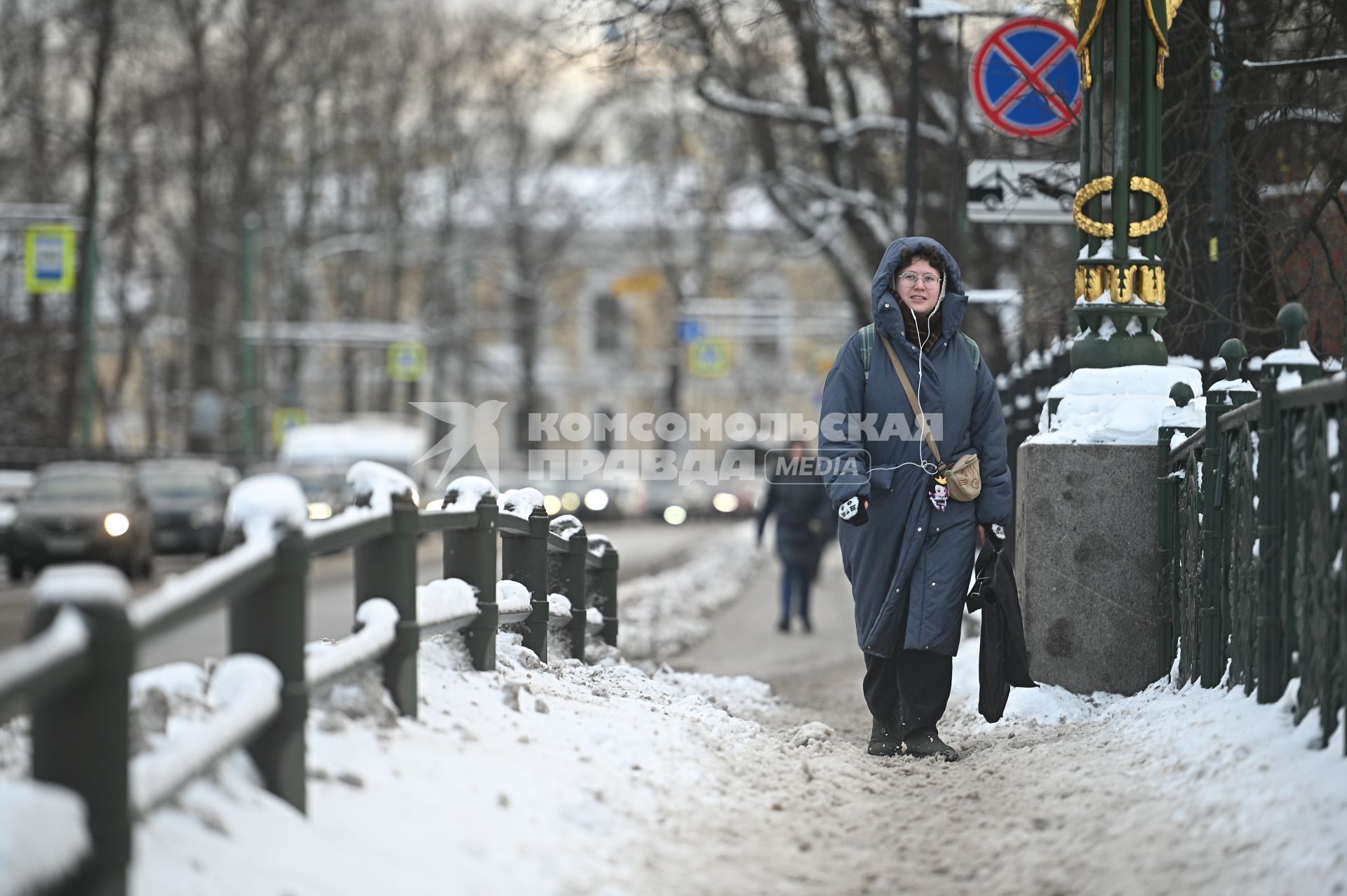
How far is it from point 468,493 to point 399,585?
1598 mm

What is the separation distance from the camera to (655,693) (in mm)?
8203

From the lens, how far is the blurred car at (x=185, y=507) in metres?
29.3

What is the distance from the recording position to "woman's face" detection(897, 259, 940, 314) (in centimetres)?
714

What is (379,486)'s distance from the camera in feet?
18.4

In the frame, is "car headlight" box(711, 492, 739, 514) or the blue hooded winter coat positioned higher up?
the blue hooded winter coat

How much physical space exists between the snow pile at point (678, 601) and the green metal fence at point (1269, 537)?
7.31 meters

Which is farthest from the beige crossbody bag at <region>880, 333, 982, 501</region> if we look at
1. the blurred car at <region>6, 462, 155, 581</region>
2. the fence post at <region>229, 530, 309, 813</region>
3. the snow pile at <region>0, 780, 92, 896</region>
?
the blurred car at <region>6, 462, 155, 581</region>

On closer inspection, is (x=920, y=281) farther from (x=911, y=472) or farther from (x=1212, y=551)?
(x=1212, y=551)

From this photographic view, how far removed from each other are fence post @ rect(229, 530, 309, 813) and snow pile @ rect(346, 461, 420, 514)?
908 mm

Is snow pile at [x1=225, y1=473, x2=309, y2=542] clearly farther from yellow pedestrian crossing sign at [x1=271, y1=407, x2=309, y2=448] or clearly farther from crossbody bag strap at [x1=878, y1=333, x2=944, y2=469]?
yellow pedestrian crossing sign at [x1=271, y1=407, x2=309, y2=448]

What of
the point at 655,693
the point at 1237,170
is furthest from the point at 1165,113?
the point at 655,693

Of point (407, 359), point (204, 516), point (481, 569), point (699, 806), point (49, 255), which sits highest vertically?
point (49, 255)

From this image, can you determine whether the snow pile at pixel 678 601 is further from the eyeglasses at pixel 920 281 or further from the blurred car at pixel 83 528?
the eyeglasses at pixel 920 281

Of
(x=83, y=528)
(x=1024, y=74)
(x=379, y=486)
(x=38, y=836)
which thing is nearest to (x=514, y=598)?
(x=379, y=486)
